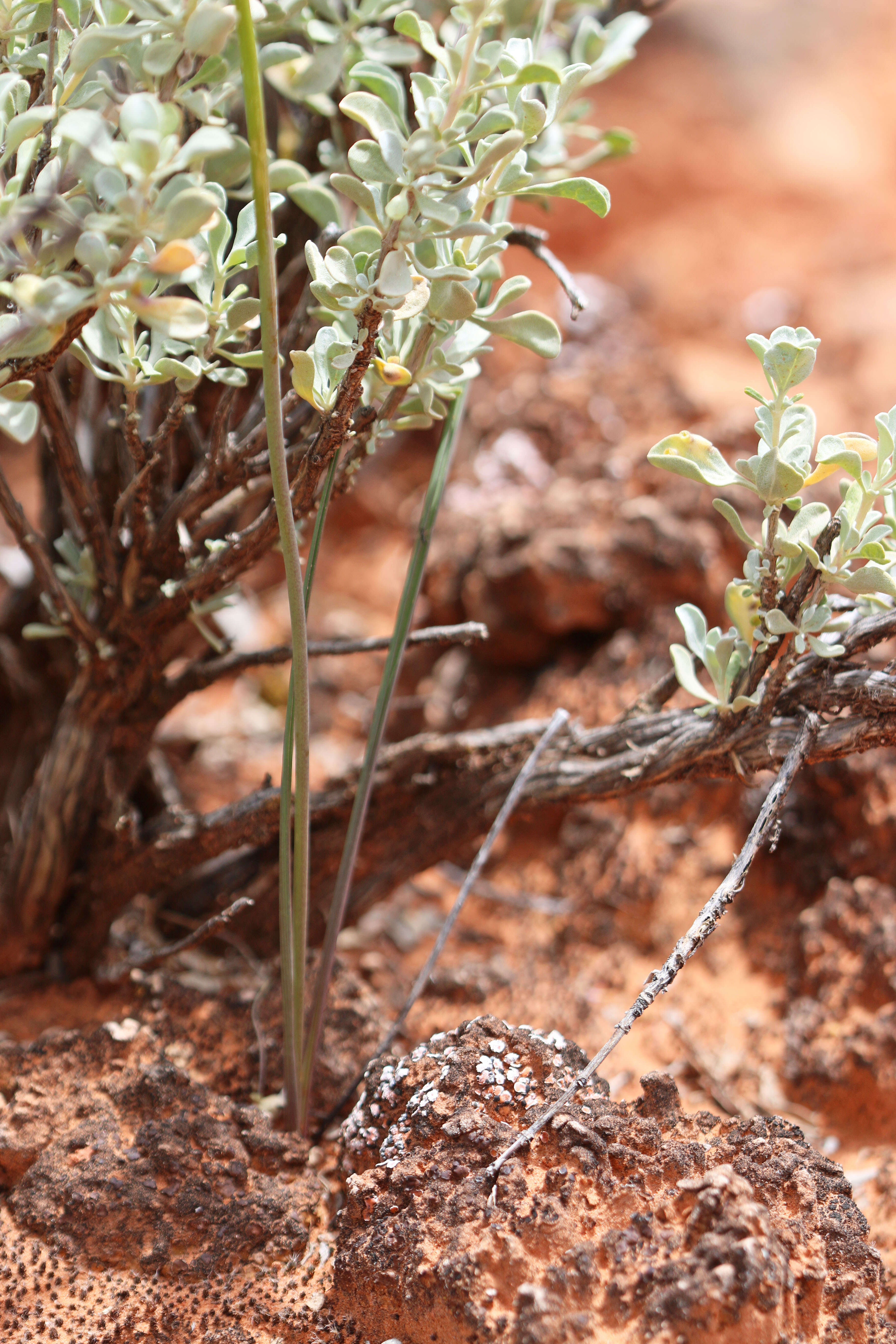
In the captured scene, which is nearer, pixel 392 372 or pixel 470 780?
pixel 392 372

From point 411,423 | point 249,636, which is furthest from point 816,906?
point 249,636

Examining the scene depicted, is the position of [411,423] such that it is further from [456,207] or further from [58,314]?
[58,314]

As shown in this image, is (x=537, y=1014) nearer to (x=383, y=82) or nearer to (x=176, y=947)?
(x=176, y=947)

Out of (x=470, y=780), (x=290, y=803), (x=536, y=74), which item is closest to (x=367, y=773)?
(x=290, y=803)

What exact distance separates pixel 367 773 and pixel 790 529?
18.1 inches

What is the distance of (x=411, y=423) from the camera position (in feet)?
2.92

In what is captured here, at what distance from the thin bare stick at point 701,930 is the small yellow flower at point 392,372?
1.48 ft

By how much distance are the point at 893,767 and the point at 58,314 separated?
125 cm

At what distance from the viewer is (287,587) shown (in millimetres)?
823

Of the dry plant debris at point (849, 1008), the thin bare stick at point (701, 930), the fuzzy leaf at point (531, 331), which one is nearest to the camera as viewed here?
the thin bare stick at point (701, 930)

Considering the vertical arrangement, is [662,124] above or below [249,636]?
above

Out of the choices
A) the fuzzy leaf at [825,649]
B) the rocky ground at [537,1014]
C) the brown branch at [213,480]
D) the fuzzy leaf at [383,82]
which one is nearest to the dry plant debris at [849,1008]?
the rocky ground at [537,1014]

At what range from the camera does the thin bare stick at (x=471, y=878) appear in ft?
2.94

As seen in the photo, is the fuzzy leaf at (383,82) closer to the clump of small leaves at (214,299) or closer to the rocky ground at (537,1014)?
the clump of small leaves at (214,299)
